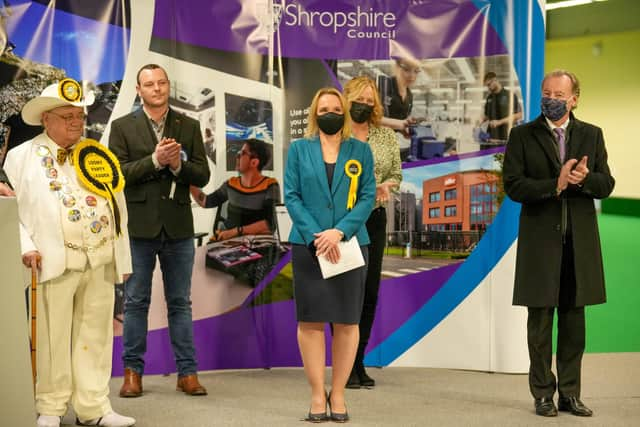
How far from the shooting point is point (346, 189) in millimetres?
4160

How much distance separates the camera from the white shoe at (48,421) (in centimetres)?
389

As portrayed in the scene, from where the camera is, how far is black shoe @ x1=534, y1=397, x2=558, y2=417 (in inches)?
169

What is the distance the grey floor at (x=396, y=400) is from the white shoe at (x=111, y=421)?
0.09 m

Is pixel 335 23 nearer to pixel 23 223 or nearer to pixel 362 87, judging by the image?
pixel 362 87

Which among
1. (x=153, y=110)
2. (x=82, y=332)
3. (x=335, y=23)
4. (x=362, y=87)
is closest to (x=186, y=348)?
(x=82, y=332)

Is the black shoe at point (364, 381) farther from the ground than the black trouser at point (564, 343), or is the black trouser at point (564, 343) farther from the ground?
the black trouser at point (564, 343)

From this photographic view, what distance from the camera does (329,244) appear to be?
13.2 feet

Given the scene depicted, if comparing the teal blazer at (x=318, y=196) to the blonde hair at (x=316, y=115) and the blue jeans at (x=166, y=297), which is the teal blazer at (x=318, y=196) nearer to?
the blonde hair at (x=316, y=115)

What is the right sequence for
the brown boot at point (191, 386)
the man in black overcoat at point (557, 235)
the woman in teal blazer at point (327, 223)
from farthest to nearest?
the brown boot at point (191, 386), the man in black overcoat at point (557, 235), the woman in teal blazer at point (327, 223)

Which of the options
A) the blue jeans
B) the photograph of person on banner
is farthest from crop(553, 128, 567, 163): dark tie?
the blue jeans

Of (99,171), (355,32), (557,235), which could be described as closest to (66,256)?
(99,171)

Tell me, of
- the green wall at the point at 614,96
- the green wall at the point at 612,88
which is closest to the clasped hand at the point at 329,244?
the green wall at the point at 614,96

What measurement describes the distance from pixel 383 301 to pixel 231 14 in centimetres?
193

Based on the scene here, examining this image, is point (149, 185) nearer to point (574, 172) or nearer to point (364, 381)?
point (364, 381)
